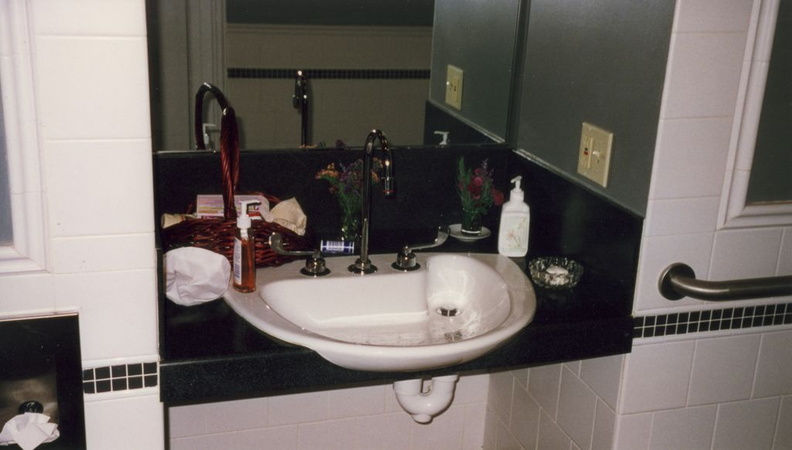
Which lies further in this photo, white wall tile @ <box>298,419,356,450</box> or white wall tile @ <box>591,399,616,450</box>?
white wall tile @ <box>298,419,356,450</box>

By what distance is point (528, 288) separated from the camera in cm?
171

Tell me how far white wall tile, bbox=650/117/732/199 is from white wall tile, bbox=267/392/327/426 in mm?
991

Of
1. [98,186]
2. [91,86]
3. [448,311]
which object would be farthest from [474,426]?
[91,86]

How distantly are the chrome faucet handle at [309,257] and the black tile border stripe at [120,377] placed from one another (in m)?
0.35

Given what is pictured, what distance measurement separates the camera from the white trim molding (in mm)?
1521

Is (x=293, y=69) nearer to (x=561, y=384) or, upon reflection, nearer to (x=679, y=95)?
(x=679, y=95)

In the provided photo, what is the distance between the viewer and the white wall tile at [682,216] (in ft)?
5.16

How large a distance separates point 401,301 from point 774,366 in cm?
81

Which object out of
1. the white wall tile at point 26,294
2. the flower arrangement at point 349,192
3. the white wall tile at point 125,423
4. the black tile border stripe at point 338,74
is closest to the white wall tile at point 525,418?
the flower arrangement at point 349,192

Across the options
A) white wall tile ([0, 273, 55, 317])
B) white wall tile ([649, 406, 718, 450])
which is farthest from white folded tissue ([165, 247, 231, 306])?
white wall tile ([649, 406, 718, 450])

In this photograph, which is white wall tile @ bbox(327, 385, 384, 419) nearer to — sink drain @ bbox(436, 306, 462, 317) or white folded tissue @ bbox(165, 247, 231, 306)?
sink drain @ bbox(436, 306, 462, 317)

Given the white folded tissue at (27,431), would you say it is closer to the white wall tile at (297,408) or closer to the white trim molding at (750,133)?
the white wall tile at (297,408)

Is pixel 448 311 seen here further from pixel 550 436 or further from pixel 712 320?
pixel 712 320

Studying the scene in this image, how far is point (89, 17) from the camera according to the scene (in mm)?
1251
